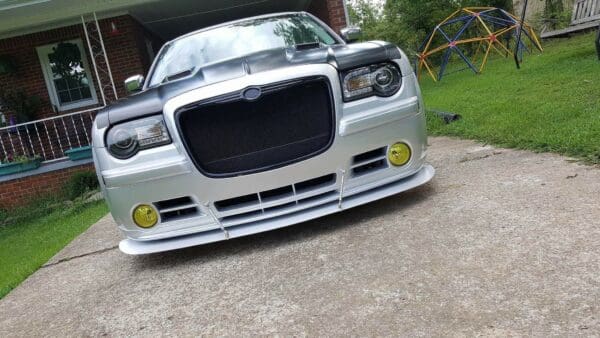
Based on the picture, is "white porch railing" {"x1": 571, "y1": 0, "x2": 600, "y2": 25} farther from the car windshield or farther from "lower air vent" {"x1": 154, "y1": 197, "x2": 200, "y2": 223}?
"lower air vent" {"x1": 154, "y1": 197, "x2": 200, "y2": 223}

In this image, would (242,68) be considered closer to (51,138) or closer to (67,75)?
(51,138)

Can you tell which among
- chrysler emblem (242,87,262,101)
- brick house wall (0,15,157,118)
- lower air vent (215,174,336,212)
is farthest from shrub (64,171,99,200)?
chrysler emblem (242,87,262,101)

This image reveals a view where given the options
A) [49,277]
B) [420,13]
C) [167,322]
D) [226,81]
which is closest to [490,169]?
[226,81]

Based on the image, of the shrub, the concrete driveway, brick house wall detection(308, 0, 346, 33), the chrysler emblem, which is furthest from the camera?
brick house wall detection(308, 0, 346, 33)

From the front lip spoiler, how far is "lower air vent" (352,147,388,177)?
0.12 meters

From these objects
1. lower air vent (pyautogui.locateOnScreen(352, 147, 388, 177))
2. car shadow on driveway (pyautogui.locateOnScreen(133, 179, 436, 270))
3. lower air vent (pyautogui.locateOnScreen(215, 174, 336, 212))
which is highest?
lower air vent (pyautogui.locateOnScreen(352, 147, 388, 177))

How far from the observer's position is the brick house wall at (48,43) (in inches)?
386

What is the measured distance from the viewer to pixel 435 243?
2.26 meters

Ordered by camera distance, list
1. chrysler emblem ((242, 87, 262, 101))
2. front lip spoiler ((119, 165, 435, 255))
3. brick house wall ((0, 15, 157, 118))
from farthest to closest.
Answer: brick house wall ((0, 15, 157, 118)) → front lip spoiler ((119, 165, 435, 255)) → chrysler emblem ((242, 87, 262, 101))

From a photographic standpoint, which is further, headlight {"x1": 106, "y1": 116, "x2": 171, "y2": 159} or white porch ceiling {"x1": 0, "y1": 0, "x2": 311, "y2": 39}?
white porch ceiling {"x1": 0, "y1": 0, "x2": 311, "y2": 39}

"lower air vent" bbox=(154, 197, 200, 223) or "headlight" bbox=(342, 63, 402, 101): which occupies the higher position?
"headlight" bbox=(342, 63, 402, 101)

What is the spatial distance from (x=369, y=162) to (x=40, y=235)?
5.18m

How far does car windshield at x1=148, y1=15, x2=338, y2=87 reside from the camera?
145 inches

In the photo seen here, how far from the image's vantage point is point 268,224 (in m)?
2.60
